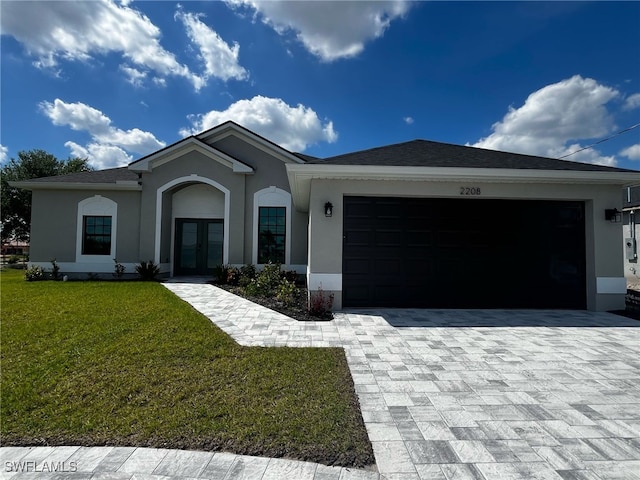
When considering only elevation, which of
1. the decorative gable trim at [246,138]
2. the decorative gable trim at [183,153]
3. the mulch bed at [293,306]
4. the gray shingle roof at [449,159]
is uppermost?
the decorative gable trim at [246,138]

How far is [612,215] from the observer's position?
7285 millimetres

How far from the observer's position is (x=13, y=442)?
2.41 metres

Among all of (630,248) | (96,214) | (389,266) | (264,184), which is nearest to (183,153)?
(264,184)

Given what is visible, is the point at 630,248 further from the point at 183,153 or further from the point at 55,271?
the point at 55,271

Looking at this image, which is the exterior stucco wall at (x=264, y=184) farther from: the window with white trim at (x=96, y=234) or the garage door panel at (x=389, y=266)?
the window with white trim at (x=96, y=234)

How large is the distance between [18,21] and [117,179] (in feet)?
24.9

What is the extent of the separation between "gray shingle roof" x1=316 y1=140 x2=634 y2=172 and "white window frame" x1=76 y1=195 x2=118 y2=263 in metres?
10.3

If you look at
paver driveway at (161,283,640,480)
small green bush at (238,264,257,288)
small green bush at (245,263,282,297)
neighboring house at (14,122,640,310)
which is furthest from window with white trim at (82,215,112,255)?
neighboring house at (14,122,640,310)

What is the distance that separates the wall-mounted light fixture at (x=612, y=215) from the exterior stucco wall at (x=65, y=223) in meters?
15.6

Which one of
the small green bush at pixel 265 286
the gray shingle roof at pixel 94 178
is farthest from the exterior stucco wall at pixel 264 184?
the gray shingle roof at pixel 94 178

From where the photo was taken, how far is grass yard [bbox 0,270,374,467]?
7.97 ft

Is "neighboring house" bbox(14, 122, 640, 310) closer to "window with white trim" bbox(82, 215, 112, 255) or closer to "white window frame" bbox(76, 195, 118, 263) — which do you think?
"white window frame" bbox(76, 195, 118, 263)

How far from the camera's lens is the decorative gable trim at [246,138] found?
42.3 feet

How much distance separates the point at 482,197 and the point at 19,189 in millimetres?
29264
